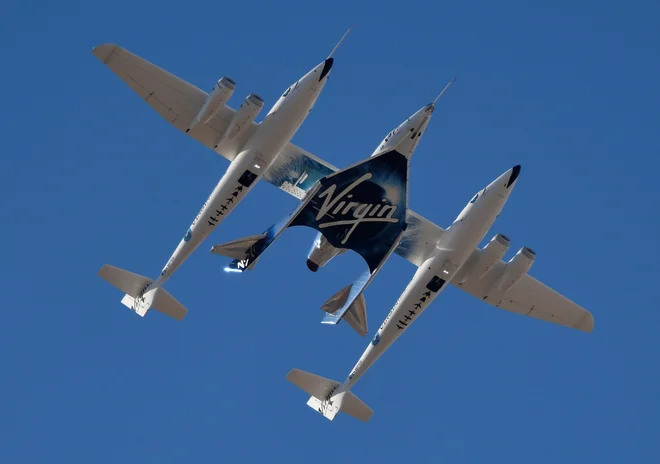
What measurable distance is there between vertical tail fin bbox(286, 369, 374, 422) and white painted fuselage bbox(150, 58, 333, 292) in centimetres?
809

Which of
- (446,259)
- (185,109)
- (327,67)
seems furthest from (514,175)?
(185,109)

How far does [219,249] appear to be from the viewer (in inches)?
2039

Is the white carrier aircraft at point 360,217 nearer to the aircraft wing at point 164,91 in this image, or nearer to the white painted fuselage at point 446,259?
the white painted fuselage at point 446,259

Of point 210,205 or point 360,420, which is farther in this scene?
point 360,420

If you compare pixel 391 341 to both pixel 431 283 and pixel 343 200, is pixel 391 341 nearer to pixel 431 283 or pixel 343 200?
pixel 431 283

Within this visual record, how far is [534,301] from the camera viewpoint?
57656 millimetres

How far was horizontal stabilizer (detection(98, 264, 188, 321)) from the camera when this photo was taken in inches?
2163

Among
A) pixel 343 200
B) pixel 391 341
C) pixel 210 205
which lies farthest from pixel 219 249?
pixel 391 341

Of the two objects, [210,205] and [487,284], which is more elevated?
[487,284]

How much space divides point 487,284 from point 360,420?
8436 millimetres

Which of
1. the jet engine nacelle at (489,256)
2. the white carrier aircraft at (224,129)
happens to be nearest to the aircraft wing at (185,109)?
the white carrier aircraft at (224,129)

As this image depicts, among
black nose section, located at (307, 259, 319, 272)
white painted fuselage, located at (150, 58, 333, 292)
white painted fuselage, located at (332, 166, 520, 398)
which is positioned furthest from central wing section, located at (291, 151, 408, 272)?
white painted fuselage, located at (150, 58, 333, 292)

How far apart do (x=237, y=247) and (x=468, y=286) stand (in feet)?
37.3

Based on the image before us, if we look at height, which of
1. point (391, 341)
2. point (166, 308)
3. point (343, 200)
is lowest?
point (166, 308)
